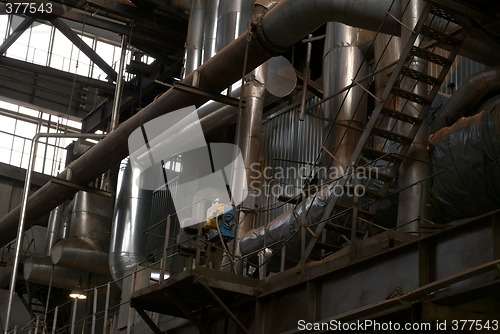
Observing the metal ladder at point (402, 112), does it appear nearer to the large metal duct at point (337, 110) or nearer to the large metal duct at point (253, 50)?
the large metal duct at point (253, 50)

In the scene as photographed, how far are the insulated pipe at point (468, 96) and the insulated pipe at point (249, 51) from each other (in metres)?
1.60

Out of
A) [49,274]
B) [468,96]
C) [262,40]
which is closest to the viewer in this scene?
[468,96]

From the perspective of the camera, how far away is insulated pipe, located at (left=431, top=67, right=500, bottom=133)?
14391 millimetres

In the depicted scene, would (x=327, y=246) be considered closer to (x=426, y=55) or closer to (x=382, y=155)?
(x=382, y=155)

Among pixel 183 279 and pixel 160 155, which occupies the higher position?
pixel 160 155

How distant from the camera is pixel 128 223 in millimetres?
25266

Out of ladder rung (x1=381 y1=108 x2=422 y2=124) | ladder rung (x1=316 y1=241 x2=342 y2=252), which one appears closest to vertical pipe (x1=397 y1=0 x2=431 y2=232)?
ladder rung (x1=381 y1=108 x2=422 y2=124)

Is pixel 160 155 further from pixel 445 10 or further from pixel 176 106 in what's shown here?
pixel 445 10

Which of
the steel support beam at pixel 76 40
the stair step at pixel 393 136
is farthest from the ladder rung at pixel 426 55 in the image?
the steel support beam at pixel 76 40

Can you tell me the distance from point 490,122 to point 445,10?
221 cm

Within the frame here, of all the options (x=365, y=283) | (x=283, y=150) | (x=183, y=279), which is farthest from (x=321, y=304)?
(x=283, y=150)

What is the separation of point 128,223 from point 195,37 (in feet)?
19.1

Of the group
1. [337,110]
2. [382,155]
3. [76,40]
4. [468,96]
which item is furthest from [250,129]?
[76,40]

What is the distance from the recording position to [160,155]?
77.8 ft
